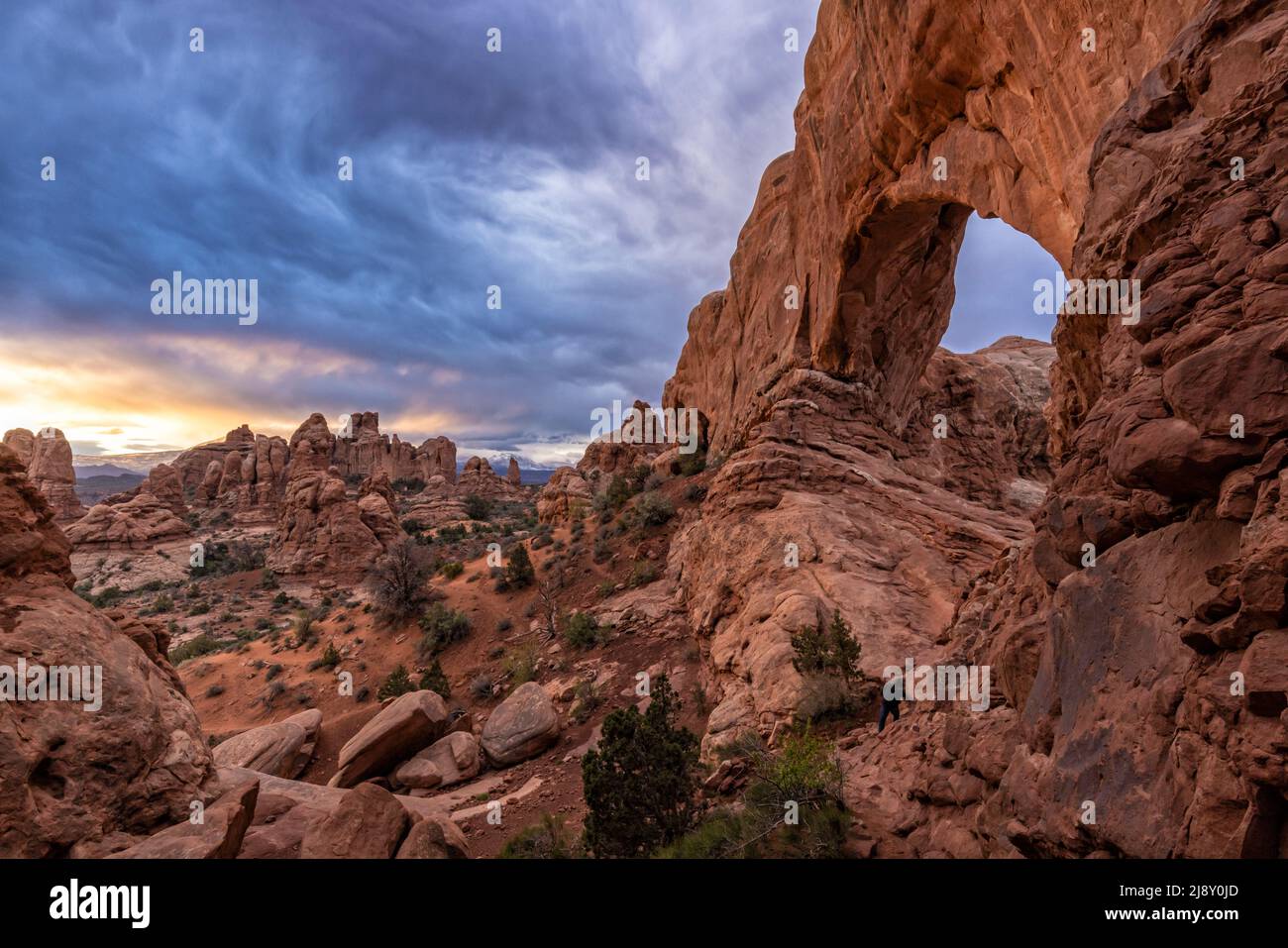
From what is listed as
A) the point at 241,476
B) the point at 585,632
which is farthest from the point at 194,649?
the point at 241,476

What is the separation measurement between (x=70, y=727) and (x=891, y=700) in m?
9.86

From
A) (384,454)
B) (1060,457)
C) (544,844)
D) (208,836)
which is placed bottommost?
(544,844)

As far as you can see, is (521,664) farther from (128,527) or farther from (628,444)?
(128,527)

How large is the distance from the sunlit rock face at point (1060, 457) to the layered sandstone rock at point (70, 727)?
7645mm

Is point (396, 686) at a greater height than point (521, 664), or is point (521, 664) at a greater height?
point (521, 664)

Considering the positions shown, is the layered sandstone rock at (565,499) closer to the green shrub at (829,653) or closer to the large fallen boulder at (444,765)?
the large fallen boulder at (444,765)

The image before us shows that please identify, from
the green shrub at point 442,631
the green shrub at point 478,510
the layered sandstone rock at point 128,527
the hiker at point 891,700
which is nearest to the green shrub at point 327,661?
the green shrub at point 442,631

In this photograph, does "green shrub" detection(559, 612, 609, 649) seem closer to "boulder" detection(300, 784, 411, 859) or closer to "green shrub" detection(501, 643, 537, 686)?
"green shrub" detection(501, 643, 537, 686)

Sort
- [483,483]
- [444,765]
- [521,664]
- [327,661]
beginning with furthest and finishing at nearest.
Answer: [483,483] < [327,661] < [521,664] < [444,765]

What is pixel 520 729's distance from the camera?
42.5ft

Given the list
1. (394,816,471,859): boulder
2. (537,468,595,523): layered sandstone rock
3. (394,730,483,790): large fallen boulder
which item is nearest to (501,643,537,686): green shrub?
(394,730,483,790): large fallen boulder

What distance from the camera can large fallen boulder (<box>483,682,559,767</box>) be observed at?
12617 millimetres

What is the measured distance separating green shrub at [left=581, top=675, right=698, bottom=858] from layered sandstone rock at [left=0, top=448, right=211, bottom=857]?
4.44 m

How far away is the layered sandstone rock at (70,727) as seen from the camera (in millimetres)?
4867
